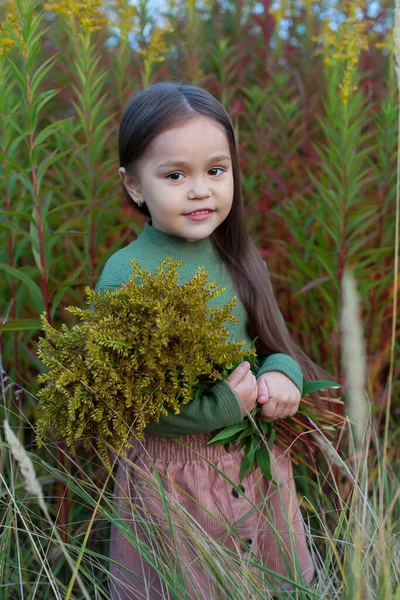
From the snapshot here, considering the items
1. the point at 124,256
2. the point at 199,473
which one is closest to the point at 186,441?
the point at 199,473

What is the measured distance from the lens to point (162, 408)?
1.40 meters

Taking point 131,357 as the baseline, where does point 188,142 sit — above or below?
above

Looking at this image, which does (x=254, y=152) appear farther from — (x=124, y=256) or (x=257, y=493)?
(x=257, y=493)

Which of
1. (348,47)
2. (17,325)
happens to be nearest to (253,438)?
(17,325)

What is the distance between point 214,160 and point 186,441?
2.37ft

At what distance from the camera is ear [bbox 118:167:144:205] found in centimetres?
173

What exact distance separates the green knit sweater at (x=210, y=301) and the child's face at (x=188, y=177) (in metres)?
0.08

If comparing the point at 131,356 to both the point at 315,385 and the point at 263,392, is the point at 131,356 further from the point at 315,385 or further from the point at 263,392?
the point at 315,385

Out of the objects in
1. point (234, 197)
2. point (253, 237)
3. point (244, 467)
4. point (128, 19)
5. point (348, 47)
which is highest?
point (128, 19)

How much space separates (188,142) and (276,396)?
2.21 ft

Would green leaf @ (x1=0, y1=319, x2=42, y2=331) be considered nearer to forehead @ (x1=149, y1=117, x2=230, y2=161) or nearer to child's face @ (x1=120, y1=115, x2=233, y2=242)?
child's face @ (x1=120, y1=115, x2=233, y2=242)

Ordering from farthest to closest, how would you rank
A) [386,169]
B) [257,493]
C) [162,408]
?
[386,169]
[257,493]
[162,408]

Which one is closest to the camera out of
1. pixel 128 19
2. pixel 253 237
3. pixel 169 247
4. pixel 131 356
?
pixel 131 356

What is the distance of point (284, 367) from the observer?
5.53ft
